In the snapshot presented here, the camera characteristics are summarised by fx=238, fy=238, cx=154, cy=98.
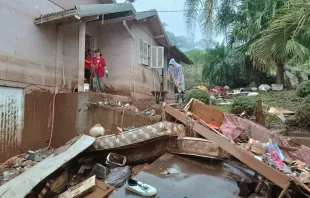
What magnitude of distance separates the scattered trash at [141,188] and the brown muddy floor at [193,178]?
0.06 metres

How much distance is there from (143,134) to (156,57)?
745cm

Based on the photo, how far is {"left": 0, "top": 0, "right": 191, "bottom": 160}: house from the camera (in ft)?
20.2

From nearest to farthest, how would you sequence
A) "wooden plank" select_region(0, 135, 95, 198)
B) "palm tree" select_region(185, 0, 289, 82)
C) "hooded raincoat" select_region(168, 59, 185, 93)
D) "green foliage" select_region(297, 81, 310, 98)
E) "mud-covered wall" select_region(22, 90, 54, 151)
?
"wooden plank" select_region(0, 135, 95, 198) < "mud-covered wall" select_region(22, 90, 54, 151) < "green foliage" select_region(297, 81, 310, 98) < "hooded raincoat" select_region(168, 59, 185, 93) < "palm tree" select_region(185, 0, 289, 82)

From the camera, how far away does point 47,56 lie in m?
7.35

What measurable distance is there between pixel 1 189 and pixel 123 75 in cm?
649

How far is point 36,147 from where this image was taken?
6801 mm

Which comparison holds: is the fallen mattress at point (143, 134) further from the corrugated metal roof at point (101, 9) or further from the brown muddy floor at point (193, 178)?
the corrugated metal roof at point (101, 9)

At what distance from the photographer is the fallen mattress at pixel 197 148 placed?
3.78 m

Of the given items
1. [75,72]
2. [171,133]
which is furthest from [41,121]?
[171,133]

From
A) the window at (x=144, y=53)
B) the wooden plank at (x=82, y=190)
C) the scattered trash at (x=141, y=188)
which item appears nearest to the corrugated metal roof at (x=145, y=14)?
the window at (x=144, y=53)

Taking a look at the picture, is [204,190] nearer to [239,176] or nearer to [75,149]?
[239,176]

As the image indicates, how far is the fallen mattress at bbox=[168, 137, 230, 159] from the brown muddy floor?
0.42 ft

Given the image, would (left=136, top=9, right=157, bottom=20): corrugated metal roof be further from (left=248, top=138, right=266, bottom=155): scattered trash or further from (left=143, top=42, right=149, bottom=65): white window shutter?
(left=248, top=138, right=266, bottom=155): scattered trash

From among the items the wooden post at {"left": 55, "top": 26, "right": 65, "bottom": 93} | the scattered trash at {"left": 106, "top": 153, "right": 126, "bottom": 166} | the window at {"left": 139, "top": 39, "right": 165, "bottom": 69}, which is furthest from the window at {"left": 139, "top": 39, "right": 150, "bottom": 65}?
the scattered trash at {"left": 106, "top": 153, "right": 126, "bottom": 166}
